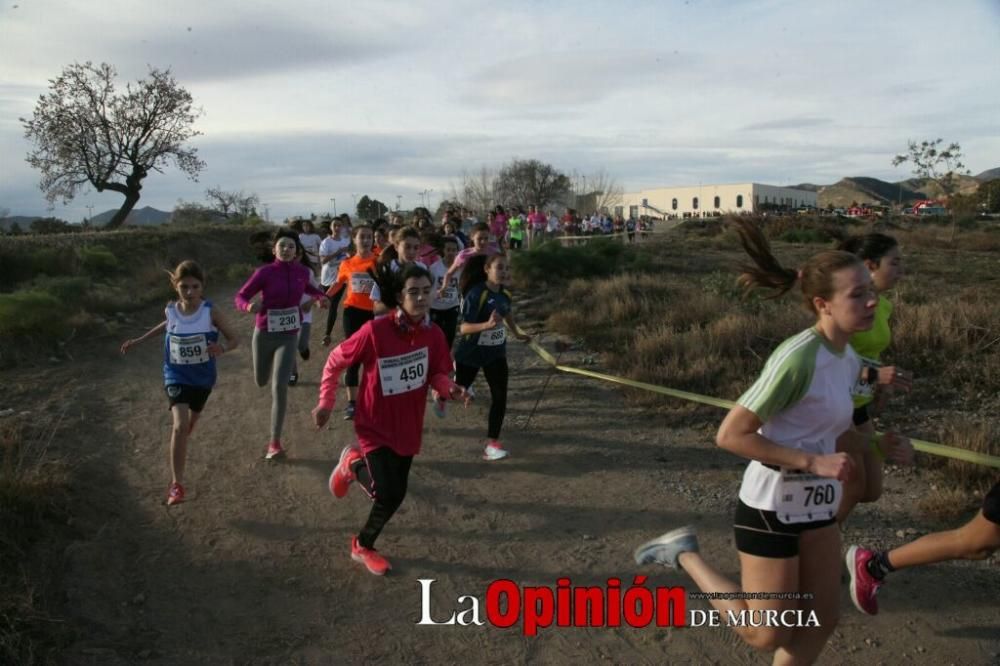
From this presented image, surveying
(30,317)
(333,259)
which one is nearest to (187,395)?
(333,259)

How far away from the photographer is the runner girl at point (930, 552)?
3271 millimetres

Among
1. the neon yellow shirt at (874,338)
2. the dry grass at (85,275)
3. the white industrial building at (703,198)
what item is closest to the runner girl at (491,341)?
the neon yellow shirt at (874,338)

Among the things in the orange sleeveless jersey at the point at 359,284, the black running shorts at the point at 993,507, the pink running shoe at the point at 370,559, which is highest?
the orange sleeveless jersey at the point at 359,284

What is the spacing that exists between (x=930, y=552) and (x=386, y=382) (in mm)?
3150

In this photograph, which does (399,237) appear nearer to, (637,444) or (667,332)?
(637,444)

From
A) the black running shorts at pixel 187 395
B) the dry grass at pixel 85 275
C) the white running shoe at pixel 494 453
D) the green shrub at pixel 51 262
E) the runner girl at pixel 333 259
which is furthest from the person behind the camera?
the green shrub at pixel 51 262

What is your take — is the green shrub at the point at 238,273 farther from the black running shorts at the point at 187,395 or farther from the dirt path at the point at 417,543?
the black running shorts at the point at 187,395

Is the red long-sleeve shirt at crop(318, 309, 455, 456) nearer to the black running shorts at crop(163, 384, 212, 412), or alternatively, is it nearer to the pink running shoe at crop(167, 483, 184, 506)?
the black running shorts at crop(163, 384, 212, 412)

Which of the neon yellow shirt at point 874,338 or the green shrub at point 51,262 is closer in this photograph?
the neon yellow shirt at point 874,338

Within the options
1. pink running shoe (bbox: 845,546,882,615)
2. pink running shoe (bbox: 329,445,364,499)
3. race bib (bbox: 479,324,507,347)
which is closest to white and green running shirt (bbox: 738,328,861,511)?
pink running shoe (bbox: 845,546,882,615)

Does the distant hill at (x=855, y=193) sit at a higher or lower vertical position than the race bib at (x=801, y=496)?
higher

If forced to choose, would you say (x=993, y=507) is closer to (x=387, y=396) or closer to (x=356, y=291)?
(x=387, y=396)

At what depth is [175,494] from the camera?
5.57m

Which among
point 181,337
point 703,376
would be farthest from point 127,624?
point 703,376
